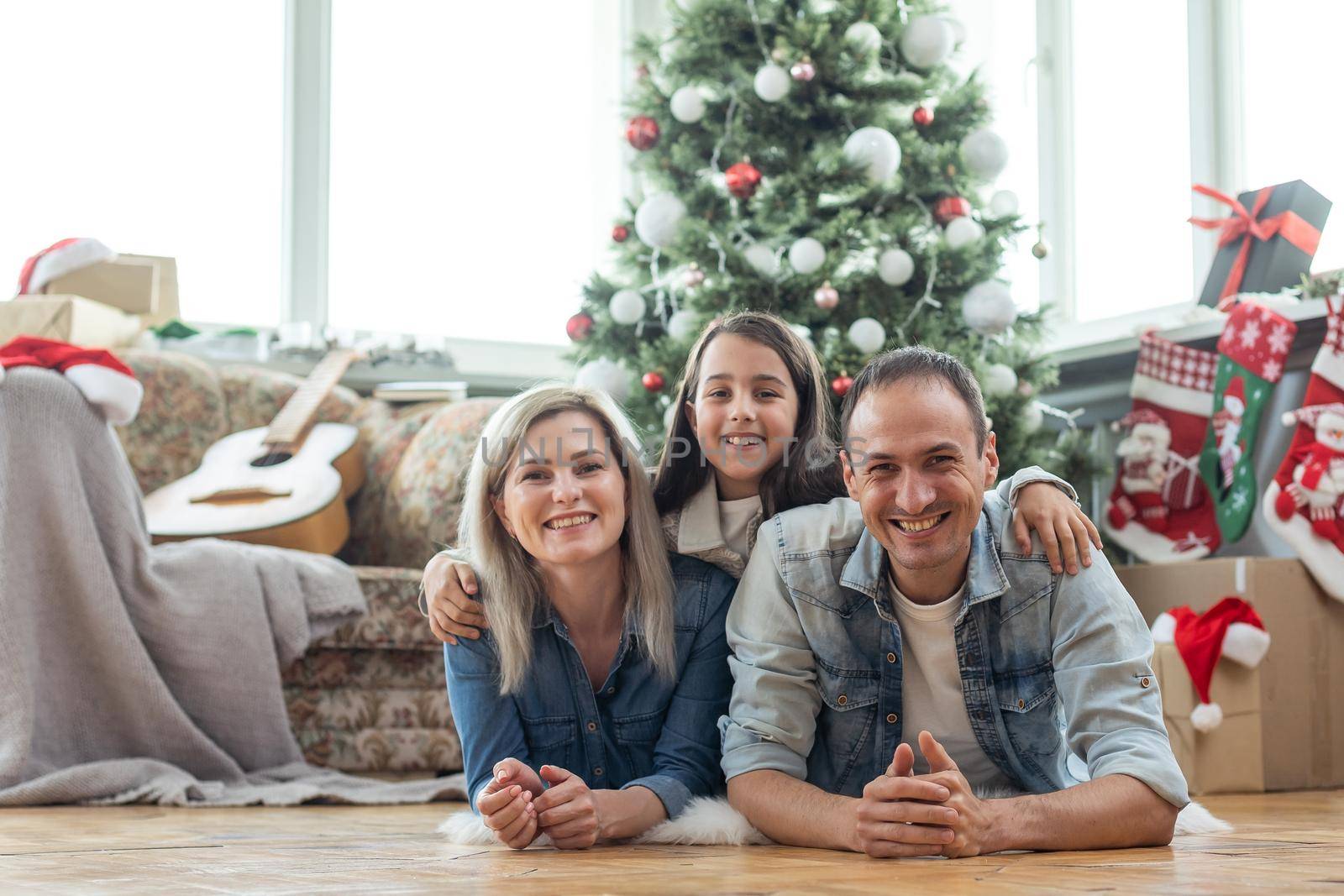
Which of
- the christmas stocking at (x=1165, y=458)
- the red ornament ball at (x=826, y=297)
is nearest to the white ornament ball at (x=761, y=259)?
the red ornament ball at (x=826, y=297)

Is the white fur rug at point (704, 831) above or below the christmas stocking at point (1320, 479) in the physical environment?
below

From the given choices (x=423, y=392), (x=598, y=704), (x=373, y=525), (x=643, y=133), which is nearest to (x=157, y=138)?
(x=423, y=392)


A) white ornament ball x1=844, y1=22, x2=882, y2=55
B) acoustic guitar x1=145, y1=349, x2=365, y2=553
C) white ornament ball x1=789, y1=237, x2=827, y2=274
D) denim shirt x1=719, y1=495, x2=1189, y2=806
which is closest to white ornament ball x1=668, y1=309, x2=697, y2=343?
white ornament ball x1=789, y1=237, x2=827, y2=274

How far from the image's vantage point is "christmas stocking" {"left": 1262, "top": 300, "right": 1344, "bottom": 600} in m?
2.37

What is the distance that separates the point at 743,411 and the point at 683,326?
1.11 meters

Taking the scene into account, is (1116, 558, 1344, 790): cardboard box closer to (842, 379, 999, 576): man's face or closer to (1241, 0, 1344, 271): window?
(1241, 0, 1344, 271): window

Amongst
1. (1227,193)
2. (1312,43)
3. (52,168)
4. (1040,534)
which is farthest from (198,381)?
(1312,43)

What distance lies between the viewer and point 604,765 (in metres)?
1.58

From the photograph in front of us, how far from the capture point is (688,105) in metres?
2.89

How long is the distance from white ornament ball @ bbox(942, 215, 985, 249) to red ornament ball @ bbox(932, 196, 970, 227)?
0.03 m

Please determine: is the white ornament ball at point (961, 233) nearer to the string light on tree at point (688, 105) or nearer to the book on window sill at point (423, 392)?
the string light on tree at point (688, 105)

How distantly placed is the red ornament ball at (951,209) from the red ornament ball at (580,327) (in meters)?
0.82

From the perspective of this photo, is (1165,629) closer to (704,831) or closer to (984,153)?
(984,153)

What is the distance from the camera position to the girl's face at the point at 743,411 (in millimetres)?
1699
